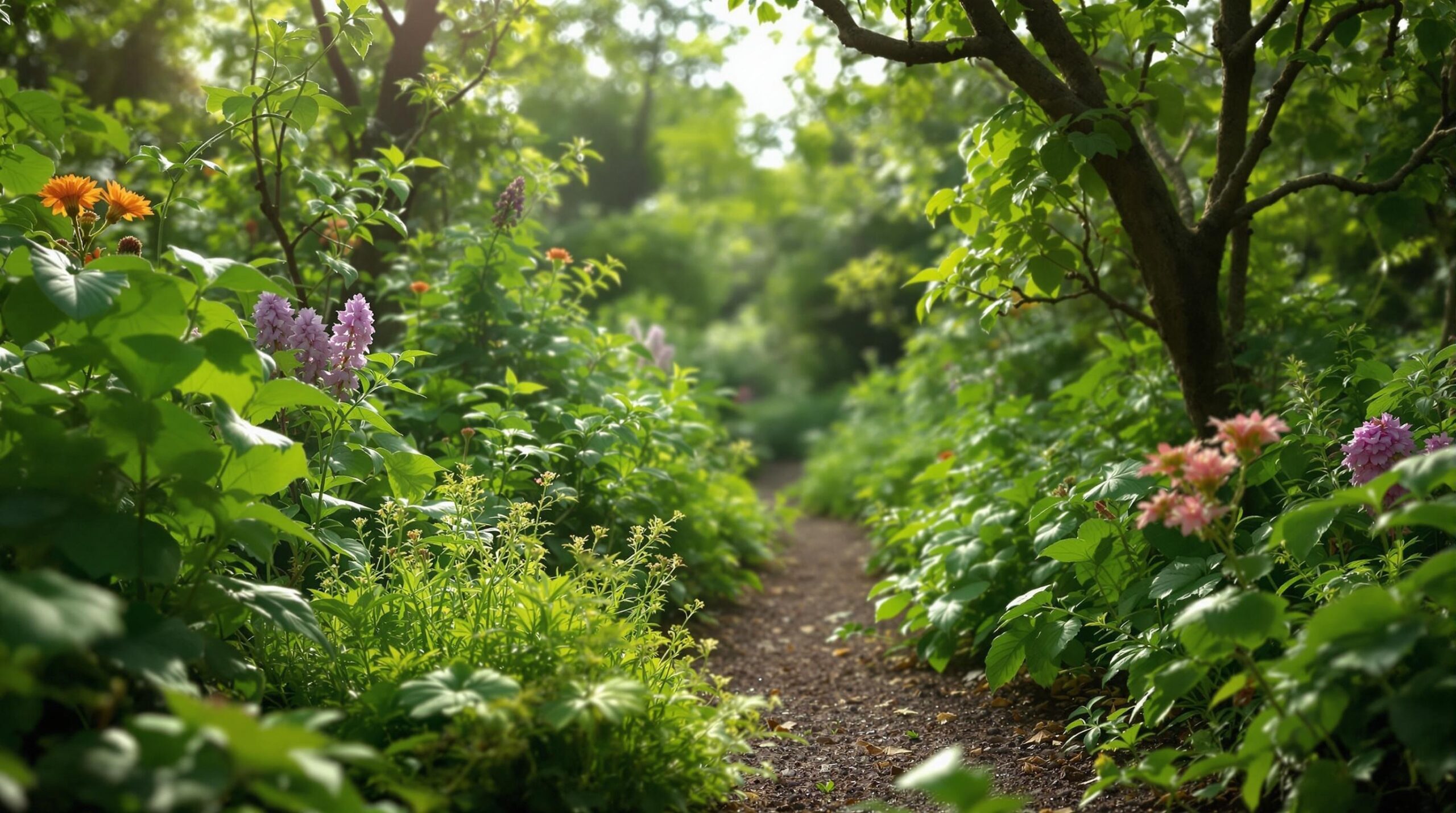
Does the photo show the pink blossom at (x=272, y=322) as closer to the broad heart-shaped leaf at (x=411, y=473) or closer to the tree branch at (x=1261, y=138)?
the broad heart-shaped leaf at (x=411, y=473)

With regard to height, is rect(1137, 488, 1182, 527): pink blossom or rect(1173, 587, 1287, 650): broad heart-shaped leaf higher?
rect(1137, 488, 1182, 527): pink blossom

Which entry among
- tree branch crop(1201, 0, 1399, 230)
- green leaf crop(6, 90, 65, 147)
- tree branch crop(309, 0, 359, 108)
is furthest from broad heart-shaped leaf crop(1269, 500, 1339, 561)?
tree branch crop(309, 0, 359, 108)

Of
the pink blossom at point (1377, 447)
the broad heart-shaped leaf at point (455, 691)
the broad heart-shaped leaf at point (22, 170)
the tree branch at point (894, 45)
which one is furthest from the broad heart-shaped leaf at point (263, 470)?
the pink blossom at point (1377, 447)

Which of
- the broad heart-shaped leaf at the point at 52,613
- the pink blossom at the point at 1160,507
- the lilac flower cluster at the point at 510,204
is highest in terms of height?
the lilac flower cluster at the point at 510,204

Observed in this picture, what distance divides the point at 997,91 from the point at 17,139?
20.1ft

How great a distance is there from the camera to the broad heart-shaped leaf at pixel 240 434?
Answer: 1.78 metres

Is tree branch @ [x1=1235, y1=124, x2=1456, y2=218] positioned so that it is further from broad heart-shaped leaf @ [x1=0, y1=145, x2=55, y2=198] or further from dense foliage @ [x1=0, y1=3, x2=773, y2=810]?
broad heart-shaped leaf @ [x1=0, y1=145, x2=55, y2=198]

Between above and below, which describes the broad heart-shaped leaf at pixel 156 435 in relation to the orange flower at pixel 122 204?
below

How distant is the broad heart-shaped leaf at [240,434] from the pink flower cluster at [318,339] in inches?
22.8

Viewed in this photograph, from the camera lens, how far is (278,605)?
1825mm

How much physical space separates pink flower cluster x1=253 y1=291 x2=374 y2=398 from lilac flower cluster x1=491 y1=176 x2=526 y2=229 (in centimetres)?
139

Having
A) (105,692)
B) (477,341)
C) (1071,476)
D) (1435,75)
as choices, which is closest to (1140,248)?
(1071,476)

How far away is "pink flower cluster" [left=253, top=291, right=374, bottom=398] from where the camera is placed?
2404 mm

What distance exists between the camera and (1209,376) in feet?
10.3
